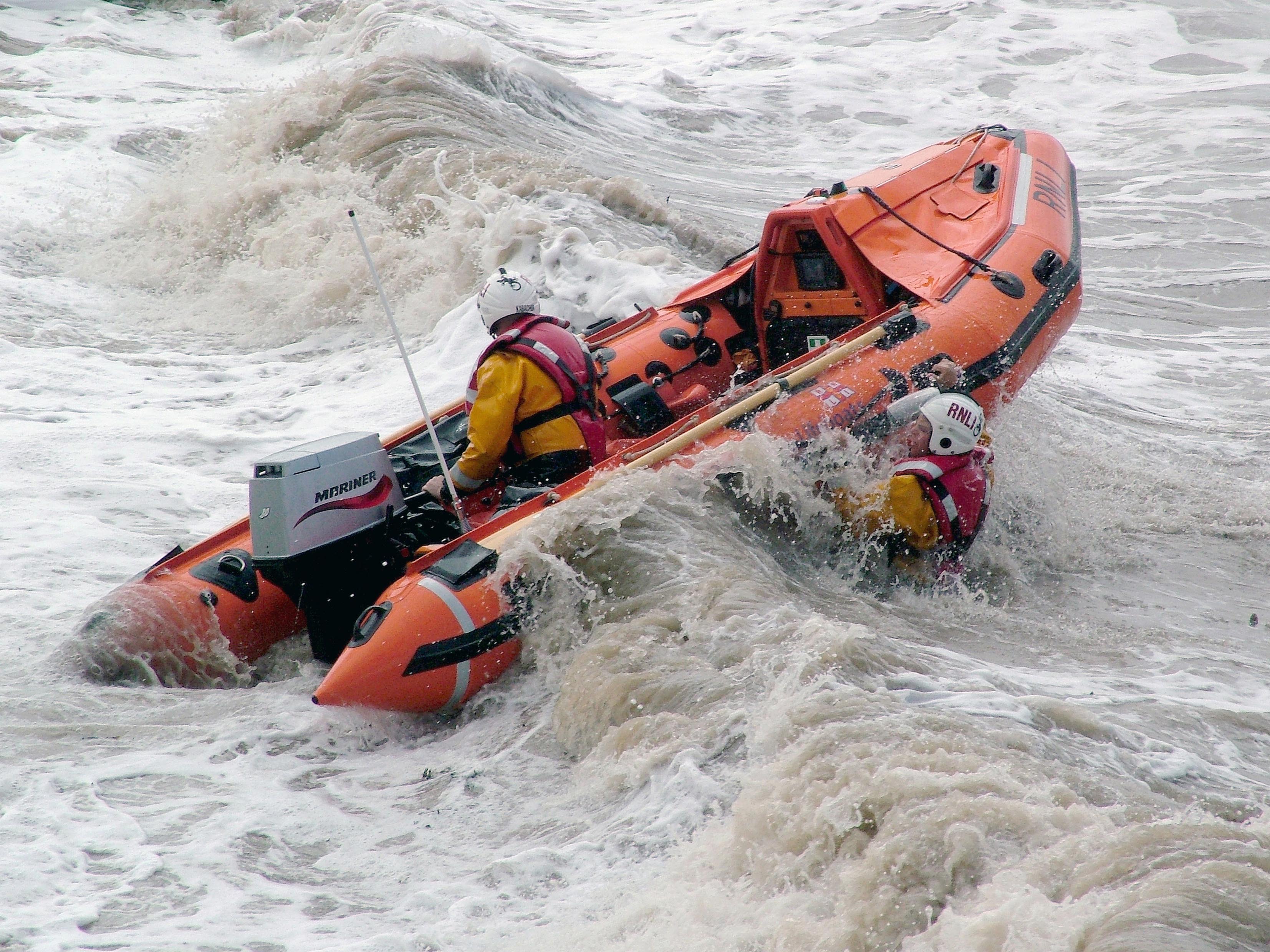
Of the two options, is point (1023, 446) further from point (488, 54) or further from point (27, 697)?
point (488, 54)

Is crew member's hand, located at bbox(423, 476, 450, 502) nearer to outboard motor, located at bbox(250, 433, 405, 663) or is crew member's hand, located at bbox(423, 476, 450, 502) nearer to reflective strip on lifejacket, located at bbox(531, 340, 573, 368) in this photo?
outboard motor, located at bbox(250, 433, 405, 663)

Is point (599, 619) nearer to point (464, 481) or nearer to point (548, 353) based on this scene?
point (464, 481)

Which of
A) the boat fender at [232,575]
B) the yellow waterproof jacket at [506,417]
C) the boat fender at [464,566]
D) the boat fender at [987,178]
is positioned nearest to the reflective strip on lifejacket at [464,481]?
the yellow waterproof jacket at [506,417]

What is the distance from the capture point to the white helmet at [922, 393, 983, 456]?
386 centimetres

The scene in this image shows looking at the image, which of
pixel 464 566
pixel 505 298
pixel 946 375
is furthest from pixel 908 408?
pixel 464 566

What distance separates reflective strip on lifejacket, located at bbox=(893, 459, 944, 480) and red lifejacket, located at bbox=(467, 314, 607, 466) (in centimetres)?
110

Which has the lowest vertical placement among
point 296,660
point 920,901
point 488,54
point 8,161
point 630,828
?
point 296,660

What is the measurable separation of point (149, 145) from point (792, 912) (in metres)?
11.3

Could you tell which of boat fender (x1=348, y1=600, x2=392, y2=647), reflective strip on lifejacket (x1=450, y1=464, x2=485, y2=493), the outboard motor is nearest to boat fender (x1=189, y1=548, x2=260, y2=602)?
the outboard motor

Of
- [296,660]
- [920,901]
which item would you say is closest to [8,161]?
[296,660]

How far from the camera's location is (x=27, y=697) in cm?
320

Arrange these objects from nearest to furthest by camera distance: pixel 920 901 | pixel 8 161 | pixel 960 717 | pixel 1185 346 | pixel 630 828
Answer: pixel 920 901 < pixel 630 828 < pixel 960 717 < pixel 1185 346 < pixel 8 161

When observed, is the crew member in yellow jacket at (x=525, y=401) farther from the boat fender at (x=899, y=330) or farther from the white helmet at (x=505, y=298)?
the boat fender at (x=899, y=330)

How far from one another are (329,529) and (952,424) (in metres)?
2.19
